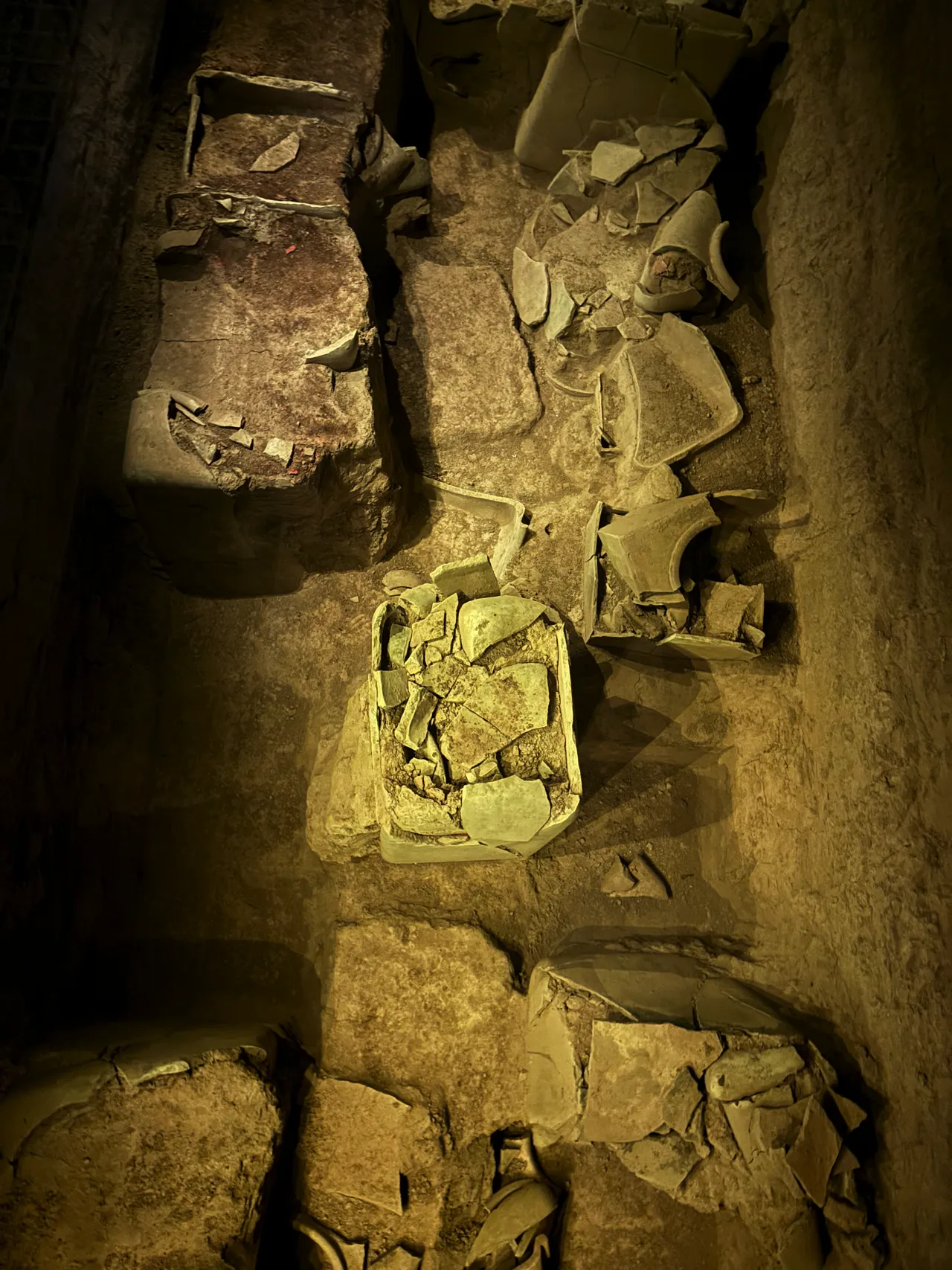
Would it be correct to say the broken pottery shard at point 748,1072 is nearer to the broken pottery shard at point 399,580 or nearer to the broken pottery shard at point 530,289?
the broken pottery shard at point 399,580

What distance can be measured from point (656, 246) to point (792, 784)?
216 cm

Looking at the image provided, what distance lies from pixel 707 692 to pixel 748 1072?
1245 mm

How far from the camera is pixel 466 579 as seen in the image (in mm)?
2262

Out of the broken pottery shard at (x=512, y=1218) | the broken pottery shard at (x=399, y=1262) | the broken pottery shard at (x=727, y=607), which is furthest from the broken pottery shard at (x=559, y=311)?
the broken pottery shard at (x=399, y=1262)

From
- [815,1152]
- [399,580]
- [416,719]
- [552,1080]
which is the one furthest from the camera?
[399,580]

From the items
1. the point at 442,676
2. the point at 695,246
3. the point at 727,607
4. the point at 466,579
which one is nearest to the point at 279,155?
the point at 695,246

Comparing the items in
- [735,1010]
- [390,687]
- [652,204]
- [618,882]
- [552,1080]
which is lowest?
[552,1080]

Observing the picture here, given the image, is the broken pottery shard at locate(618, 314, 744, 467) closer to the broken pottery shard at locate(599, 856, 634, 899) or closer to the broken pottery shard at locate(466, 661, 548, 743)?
the broken pottery shard at locate(466, 661, 548, 743)

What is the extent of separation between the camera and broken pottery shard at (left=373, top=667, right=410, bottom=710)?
2.05 m

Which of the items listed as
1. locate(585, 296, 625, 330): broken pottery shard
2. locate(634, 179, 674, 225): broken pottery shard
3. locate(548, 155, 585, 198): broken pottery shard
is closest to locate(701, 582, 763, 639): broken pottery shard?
locate(585, 296, 625, 330): broken pottery shard

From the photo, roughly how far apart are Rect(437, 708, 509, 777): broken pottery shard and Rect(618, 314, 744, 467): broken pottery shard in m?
1.26

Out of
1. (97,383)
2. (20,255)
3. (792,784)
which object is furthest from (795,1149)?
(20,255)

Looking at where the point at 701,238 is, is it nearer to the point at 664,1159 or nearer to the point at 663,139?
the point at 663,139

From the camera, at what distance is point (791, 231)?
2.85 metres
